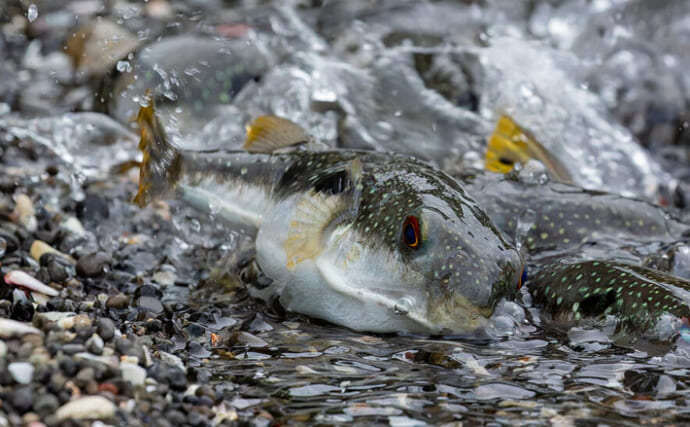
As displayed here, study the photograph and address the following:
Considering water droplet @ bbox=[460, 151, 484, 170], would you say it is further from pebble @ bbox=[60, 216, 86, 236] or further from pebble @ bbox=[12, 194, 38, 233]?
pebble @ bbox=[12, 194, 38, 233]

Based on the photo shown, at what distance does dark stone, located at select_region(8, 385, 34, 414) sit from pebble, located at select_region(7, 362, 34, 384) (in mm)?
96

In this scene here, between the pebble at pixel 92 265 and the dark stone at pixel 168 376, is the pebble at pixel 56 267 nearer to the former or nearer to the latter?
the pebble at pixel 92 265

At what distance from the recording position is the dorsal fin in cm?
528

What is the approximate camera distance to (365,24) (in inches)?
418

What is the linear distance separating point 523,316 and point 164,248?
2.60m

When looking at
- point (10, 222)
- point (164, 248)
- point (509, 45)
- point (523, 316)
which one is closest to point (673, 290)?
point (523, 316)

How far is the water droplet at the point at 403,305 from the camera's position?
3.98 m

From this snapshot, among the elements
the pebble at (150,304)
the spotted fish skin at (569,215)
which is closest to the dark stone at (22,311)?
the pebble at (150,304)

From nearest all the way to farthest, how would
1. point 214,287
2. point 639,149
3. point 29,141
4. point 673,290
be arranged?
point 673,290 → point 214,287 → point 29,141 → point 639,149

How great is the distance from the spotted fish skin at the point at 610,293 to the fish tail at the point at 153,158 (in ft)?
7.51

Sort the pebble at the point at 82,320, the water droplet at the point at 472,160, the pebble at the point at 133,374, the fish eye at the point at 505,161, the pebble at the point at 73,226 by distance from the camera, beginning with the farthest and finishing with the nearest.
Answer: the water droplet at the point at 472,160 < the fish eye at the point at 505,161 < the pebble at the point at 73,226 < the pebble at the point at 82,320 < the pebble at the point at 133,374

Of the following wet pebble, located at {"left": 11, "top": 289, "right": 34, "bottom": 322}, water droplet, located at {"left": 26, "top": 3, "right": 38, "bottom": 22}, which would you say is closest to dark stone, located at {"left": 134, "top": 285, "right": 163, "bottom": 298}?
wet pebble, located at {"left": 11, "top": 289, "right": 34, "bottom": 322}

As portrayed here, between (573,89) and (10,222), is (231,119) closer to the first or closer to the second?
(10,222)

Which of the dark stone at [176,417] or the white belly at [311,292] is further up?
the white belly at [311,292]
